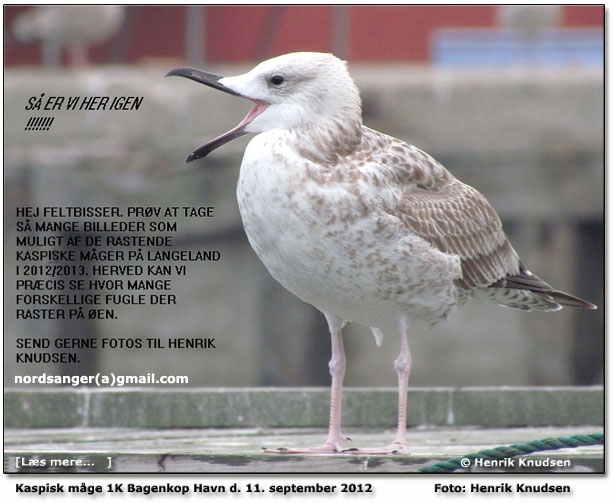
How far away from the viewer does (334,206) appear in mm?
5328

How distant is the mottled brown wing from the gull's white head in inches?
24.9

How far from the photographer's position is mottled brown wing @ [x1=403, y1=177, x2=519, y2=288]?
592cm

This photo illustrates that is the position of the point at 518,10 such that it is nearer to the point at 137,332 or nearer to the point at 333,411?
the point at 137,332

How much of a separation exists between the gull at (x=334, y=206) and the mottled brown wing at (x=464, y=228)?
17mm

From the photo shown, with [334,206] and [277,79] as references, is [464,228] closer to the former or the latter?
[334,206]

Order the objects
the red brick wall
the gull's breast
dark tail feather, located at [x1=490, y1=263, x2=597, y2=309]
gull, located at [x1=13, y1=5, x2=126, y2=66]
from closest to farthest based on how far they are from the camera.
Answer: the gull's breast < dark tail feather, located at [x1=490, y1=263, x2=597, y2=309] < gull, located at [x1=13, y1=5, x2=126, y2=66] < the red brick wall

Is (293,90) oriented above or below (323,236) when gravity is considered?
above

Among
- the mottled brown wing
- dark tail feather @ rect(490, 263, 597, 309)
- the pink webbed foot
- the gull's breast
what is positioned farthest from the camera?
dark tail feather @ rect(490, 263, 597, 309)

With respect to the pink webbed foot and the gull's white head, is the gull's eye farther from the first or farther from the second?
the pink webbed foot

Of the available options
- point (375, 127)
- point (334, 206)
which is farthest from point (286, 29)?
point (334, 206)

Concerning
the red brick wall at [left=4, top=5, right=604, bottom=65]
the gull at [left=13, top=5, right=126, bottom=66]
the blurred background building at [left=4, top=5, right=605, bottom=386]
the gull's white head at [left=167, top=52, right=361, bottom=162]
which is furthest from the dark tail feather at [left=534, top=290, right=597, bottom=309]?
the red brick wall at [left=4, top=5, right=604, bottom=65]

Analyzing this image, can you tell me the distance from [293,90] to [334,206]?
567 mm

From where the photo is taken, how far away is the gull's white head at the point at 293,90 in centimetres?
532

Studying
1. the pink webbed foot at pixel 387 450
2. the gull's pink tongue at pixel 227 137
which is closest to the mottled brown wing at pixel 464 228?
the gull's pink tongue at pixel 227 137
